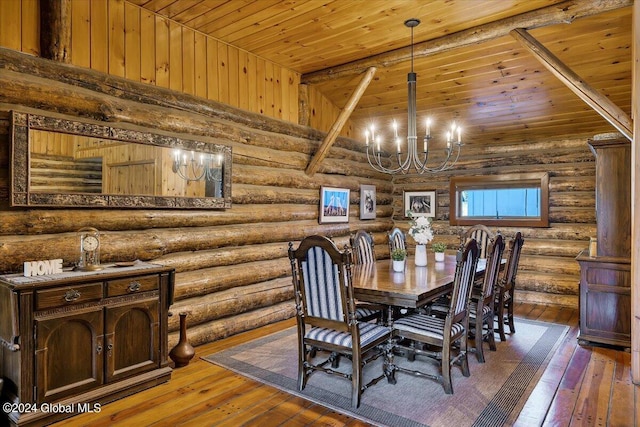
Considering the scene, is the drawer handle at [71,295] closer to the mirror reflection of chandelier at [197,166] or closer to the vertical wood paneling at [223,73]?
the mirror reflection of chandelier at [197,166]

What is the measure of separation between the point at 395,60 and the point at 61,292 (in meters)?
4.10

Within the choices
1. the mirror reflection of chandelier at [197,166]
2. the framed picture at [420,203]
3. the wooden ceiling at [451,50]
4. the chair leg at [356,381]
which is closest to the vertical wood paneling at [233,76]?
the wooden ceiling at [451,50]

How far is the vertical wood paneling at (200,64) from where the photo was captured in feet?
14.3

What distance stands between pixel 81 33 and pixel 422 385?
406 cm

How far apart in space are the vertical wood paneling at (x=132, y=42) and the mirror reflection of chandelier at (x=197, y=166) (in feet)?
2.69

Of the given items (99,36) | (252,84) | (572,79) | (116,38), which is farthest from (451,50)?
(99,36)

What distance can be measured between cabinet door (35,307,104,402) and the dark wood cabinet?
453 centimetres

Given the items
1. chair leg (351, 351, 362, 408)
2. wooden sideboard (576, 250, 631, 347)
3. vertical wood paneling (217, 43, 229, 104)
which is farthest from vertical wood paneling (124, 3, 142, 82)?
wooden sideboard (576, 250, 631, 347)

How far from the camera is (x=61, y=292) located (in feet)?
9.03

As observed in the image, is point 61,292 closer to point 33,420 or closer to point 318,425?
point 33,420

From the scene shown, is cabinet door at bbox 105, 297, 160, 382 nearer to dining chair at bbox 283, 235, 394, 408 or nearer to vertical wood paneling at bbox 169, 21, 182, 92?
dining chair at bbox 283, 235, 394, 408

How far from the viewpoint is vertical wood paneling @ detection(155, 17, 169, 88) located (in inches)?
159

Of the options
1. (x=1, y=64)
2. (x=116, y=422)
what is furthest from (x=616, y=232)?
(x=1, y=64)

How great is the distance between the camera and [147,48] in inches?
155
